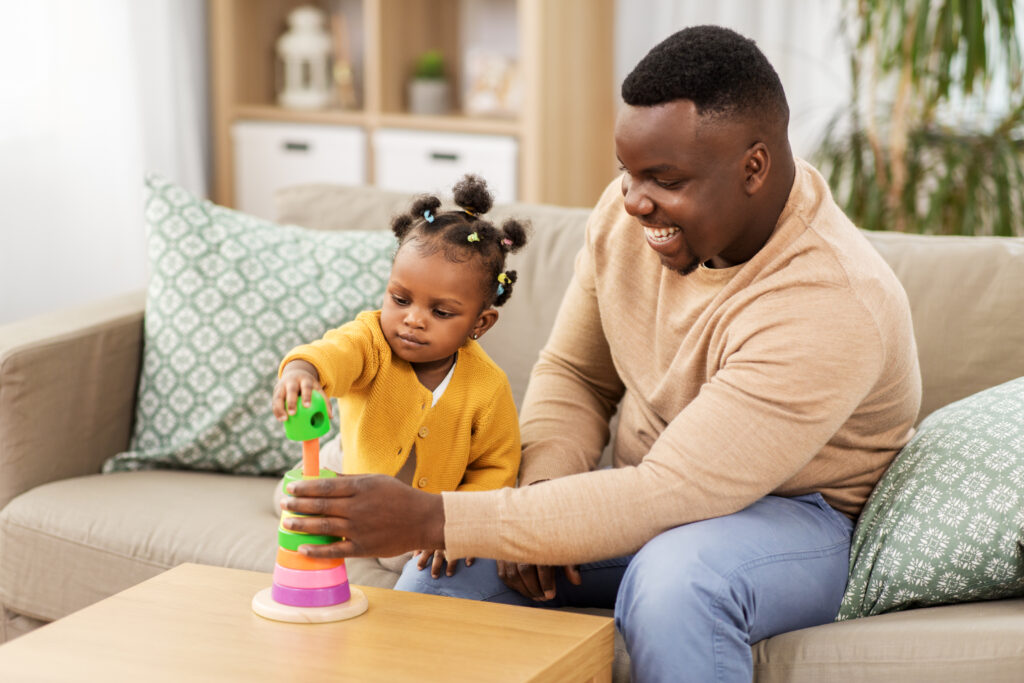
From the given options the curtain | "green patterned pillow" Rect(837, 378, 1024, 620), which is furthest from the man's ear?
the curtain

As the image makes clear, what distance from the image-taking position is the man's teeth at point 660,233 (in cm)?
131

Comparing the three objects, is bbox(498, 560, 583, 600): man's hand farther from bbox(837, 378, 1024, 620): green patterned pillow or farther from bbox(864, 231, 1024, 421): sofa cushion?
bbox(864, 231, 1024, 421): sofa cushion

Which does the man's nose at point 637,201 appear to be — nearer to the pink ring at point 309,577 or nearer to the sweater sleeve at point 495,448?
the sweater sleeve at point 495,448

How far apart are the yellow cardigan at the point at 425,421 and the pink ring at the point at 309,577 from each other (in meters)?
0.24

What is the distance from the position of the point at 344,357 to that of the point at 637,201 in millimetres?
368

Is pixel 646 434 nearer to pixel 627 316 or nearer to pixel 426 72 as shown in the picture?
pixel 627 316

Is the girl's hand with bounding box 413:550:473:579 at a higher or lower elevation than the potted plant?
lower

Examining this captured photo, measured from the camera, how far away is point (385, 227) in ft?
6.85

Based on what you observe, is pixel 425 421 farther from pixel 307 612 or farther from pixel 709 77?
pixel 709 77

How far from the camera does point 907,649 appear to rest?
4.15 ft

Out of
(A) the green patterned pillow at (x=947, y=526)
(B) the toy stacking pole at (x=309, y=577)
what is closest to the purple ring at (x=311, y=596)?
(B) the toy stacking pole at (x=309, y=577)

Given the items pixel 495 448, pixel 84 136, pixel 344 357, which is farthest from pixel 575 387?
pixel 84 136

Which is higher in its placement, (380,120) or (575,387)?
(380,120)

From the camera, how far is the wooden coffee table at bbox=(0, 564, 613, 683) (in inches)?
42.9
